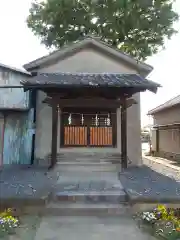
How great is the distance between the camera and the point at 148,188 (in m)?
7.82

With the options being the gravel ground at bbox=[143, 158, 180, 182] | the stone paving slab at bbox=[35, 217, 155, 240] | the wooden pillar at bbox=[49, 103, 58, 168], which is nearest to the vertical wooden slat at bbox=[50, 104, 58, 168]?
the wooden pillar at bbox=[49, 103, 58, 168]

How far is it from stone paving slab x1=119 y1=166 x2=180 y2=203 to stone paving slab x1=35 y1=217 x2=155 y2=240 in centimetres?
87

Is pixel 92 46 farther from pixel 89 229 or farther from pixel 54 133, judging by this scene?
pixel 89 229

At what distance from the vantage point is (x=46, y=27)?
22.8 meters

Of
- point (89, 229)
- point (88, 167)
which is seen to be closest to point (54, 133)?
point (88, 167)

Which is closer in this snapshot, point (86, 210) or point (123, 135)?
point (86, 210)

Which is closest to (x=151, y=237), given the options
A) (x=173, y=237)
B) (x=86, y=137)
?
(x=173, y=237)

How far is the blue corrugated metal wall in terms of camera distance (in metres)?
12.4

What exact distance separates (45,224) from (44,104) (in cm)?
717

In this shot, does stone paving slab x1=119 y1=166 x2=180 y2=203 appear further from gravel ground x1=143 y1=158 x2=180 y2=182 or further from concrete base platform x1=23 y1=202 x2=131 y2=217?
gravel ground x1=143 y1=158 x2=180 y2=182

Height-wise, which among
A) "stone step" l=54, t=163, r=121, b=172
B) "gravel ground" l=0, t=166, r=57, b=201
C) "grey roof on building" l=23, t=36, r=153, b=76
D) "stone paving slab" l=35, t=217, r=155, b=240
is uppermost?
"grey roof on building" l=23, t=36, r=153, b=76

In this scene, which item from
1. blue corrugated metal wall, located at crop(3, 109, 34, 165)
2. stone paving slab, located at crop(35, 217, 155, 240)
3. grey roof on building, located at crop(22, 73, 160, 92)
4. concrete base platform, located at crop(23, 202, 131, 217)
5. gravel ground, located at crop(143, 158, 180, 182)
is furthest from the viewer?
blue corrugated metal wall, located at crop(3, 109, 34, 165)

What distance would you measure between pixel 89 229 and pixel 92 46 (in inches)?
377

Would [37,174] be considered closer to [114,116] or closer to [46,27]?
[114,116]
